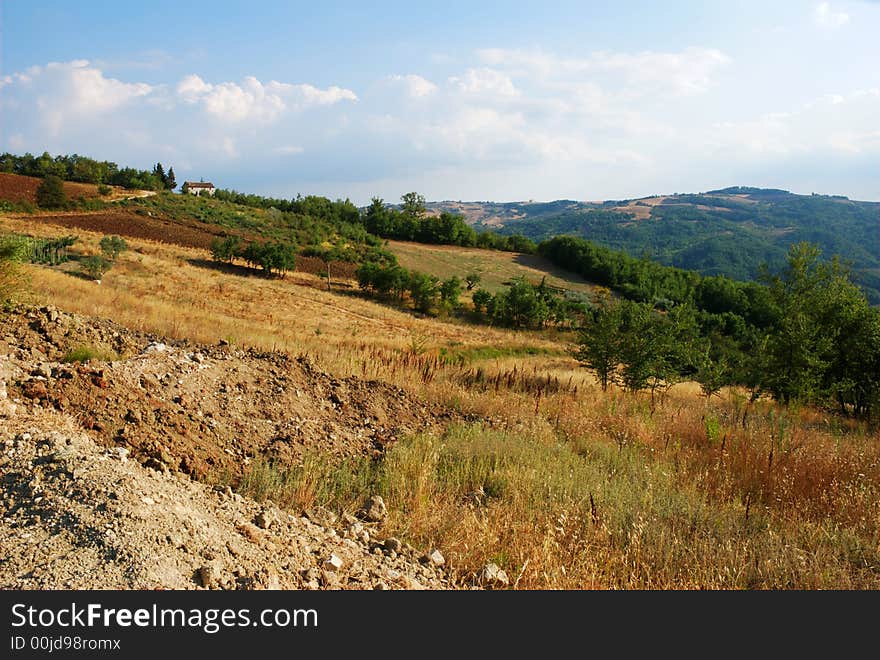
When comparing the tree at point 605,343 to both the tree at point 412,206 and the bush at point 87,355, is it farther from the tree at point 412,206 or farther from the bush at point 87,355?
the tree at point 412,206

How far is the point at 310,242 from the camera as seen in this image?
63.2 m

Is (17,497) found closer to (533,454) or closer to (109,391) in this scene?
(109,391)

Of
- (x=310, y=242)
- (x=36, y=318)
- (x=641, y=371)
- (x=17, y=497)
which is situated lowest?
(x=641, y=371)

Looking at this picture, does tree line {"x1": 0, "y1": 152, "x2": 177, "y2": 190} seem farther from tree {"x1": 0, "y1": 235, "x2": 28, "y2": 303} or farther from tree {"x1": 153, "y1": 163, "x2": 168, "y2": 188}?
tree {"x1": 0, "y1": 235, "x2": 28, "y2": 303}

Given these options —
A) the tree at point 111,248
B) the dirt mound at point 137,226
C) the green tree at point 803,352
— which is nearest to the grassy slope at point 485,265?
the dirt mound at point 137,226

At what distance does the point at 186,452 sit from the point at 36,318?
14.1 feet

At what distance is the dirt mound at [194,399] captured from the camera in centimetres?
486

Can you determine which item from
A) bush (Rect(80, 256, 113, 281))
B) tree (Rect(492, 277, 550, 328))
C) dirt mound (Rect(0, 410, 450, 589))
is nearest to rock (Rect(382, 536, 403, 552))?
dirt mound (Rect(0, 410, 450, 589))

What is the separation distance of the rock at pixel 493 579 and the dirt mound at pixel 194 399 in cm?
260

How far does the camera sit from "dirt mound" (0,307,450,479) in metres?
4.86

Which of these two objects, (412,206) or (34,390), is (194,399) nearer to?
(34,390)

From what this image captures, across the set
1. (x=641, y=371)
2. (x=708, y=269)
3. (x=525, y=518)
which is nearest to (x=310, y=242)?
(x=641, y=371)

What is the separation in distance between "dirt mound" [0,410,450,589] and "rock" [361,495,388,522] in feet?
0.30

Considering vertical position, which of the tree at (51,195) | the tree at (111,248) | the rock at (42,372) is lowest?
the rock at (42,372)
